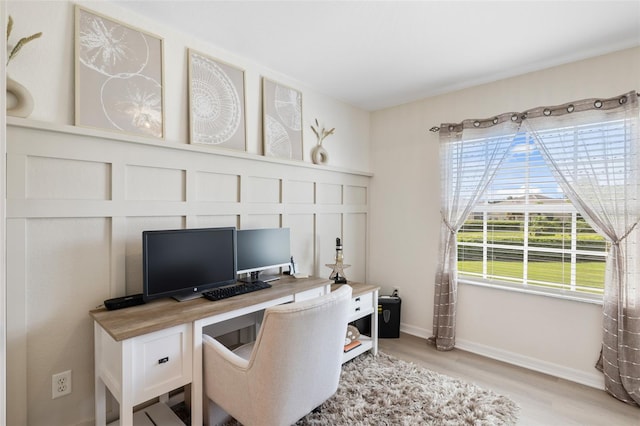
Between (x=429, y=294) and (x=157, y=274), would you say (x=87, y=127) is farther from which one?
(x=429, y=294)

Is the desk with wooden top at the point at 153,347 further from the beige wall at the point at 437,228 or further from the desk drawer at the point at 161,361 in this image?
the beige wall at the point at 437,228

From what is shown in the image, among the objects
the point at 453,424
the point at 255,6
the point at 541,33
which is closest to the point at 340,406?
the point at 453,424

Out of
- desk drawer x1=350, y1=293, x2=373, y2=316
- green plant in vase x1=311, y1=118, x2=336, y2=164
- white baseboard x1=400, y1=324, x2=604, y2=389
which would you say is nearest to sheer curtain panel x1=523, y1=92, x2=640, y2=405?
white baseboard x1=400, y1=324, x2=604, y2=389

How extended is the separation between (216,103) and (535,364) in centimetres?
337

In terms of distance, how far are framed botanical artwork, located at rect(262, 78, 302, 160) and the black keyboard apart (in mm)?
1099

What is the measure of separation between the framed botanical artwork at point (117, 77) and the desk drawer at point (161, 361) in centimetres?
125

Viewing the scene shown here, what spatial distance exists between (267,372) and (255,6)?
6.76ft

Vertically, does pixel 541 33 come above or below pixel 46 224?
above

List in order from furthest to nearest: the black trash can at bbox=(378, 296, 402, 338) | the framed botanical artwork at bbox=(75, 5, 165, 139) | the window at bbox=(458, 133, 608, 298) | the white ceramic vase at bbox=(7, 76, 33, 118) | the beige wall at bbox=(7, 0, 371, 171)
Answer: the black trash can at bbox=(378, 296, 402, 338)
the window at bbox=(458, 133, 608, 298)
the framed botanical artwork at bbox=(75, 5, 165, 139)
the beige wall at bbox=(7, 0, 371, 171)
the white ceramic vase at bbox=(7, 76, 33, 118)

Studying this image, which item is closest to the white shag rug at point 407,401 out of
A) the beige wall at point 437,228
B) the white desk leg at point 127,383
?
the beige wall at point 437,228

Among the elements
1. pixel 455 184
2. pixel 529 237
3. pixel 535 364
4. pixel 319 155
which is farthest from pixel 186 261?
pixel 535 364

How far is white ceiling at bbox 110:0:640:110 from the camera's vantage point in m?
1.93

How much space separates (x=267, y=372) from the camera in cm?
150

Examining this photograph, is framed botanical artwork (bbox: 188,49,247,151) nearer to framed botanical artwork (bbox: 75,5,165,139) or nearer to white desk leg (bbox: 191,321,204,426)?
framed botanical artwork (bbox: 75,5,165,139)
